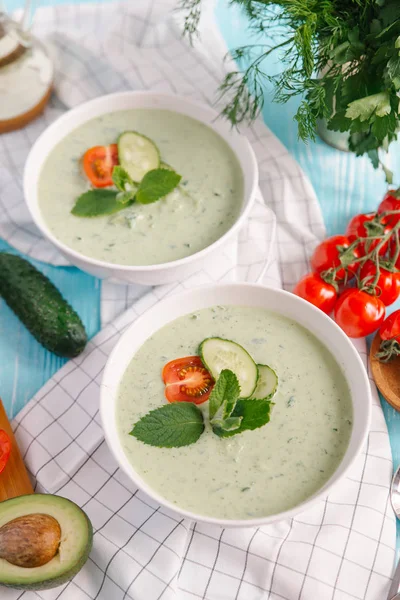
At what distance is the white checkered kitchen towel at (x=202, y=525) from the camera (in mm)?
2197

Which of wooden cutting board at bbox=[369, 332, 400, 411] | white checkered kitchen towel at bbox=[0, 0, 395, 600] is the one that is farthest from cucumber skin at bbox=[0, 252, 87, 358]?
wooden cutting board at bbox=[369, 332, 400, 411]

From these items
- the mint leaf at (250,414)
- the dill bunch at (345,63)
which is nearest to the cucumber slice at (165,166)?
the dill bunch at (345,63)

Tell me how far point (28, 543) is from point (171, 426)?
0.51m

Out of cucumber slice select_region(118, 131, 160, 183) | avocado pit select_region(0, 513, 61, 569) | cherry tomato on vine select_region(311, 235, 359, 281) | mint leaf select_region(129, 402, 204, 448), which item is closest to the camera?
avocado pit select_region(0, 513, 61, 569)

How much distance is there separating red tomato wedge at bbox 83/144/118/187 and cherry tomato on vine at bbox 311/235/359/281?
0.87 meters

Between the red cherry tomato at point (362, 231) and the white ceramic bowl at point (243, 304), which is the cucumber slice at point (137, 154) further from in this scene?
the red cherry tomato at point (362, 231)

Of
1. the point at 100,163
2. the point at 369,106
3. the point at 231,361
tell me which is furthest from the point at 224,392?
the point at 100,163

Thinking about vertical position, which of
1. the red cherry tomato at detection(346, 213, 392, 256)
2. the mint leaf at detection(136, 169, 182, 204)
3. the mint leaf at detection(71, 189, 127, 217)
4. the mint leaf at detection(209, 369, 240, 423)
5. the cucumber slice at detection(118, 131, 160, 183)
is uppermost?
the cucumber slice at detection(118, 131, 160, 183)

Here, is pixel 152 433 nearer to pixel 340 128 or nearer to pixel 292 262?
pixel 292 262

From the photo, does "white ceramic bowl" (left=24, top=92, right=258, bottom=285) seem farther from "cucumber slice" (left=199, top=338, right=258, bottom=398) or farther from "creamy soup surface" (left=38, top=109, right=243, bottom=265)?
"cucumber slice" (left=199, top=338, right=258, bottom=398)

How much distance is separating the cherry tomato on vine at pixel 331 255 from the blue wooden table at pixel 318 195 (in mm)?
277

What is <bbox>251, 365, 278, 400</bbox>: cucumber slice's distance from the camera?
7.25 ft

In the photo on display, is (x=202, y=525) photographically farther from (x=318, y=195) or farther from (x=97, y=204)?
(x=318, y=195)

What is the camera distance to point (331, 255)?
2729mm
